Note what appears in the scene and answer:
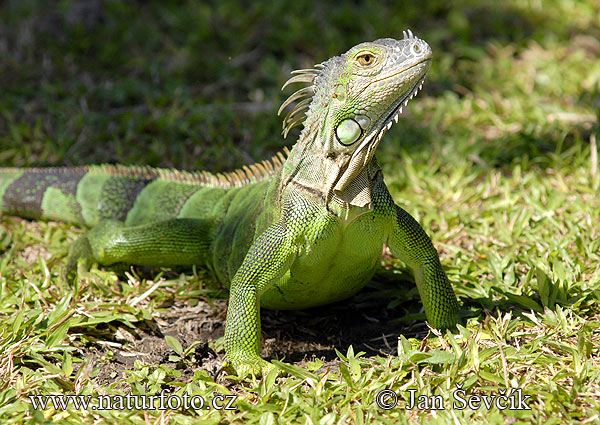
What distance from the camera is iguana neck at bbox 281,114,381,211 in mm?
3332

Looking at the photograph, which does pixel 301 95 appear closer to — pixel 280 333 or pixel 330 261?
pixel 330 261

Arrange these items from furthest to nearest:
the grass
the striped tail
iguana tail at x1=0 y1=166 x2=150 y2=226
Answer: the striped tail, iguana tail at x1=0 y1=166 x2=150 y2=226, the grass

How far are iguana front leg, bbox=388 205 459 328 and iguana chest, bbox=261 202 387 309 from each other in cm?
14

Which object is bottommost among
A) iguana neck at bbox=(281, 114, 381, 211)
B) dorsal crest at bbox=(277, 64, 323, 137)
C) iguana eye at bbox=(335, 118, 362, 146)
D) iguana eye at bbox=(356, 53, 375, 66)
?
iguana neck at bbox=(281, 114, 381, 211)

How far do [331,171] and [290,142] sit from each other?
290 centimetres

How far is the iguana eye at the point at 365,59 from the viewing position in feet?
10.7

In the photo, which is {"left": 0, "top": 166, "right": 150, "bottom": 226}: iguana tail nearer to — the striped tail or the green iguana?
the striped tail

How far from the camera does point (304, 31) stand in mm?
7590

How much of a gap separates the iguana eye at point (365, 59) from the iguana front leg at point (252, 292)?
3.02 feet

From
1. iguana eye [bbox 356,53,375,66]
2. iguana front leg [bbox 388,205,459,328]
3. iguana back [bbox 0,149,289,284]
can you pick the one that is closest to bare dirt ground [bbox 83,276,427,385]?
iguana front leg [bbox 388,205,459,328]

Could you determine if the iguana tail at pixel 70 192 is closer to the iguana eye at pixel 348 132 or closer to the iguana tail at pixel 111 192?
the iguana tail at pixel 111 192

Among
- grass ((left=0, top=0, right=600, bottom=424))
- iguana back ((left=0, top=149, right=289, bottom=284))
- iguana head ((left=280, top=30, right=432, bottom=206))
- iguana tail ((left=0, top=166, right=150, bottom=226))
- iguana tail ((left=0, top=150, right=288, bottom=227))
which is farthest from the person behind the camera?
iguana tail ((left=0, top=166, right=150, bottom=226))

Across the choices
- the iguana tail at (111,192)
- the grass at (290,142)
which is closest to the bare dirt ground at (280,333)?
the grass at (290,142)

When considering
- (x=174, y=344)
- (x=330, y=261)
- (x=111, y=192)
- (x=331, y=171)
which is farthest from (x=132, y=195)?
(x=331, y=171)
